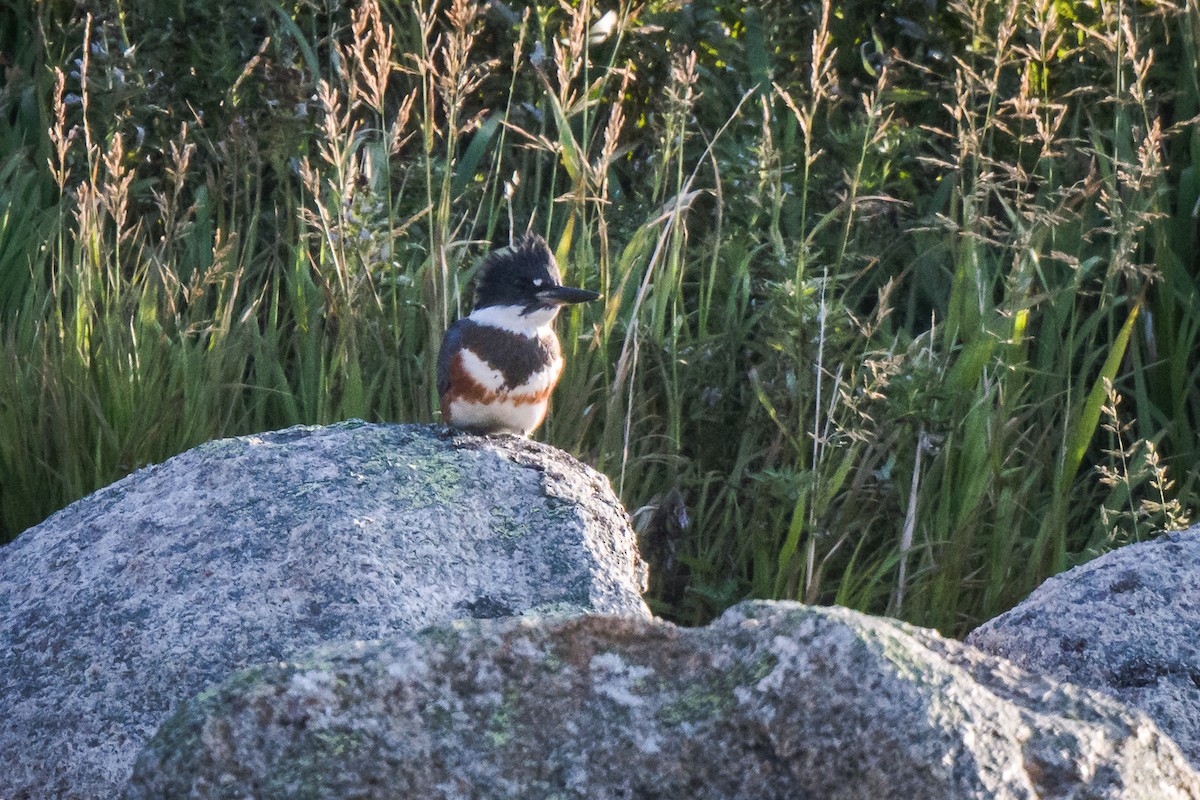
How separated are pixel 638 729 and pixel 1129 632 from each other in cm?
121

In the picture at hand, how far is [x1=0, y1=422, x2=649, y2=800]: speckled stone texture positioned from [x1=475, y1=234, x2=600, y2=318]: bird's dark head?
0.58 meters

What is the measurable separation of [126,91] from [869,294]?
7.79 ft

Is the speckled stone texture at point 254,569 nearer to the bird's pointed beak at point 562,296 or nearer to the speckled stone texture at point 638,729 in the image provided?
the bird's pointed beak at point 562,296

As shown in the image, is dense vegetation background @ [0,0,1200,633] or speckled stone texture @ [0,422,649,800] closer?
speckled stone texture @ [0,422,649,800]

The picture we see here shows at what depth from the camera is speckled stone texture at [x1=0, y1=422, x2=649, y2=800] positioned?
2.29 m

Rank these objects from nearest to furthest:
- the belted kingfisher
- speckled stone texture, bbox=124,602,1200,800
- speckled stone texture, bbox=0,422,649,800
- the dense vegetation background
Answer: speckled stone texture, bbox=124,602,1200,800
speckled stone texture, bbox=0,422,649,800
the belted kingfisher
the dense vegetation background

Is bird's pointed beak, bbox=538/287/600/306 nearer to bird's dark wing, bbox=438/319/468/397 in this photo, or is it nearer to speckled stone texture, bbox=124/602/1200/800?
bird's dark wing, bbox=438/319/468/397

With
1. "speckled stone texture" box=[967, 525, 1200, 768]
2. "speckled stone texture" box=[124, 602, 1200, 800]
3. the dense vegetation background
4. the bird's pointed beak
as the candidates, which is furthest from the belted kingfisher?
"speckled stone texture" box=[124, 602, 1200, 800]

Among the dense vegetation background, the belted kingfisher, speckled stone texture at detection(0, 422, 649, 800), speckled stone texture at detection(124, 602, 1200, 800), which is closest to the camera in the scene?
speckled stone texture at detection(124, 602, 1200, 800)

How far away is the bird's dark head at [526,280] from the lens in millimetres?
3383

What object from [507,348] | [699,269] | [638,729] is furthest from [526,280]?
[638,729]

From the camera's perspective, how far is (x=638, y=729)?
1.58 meters

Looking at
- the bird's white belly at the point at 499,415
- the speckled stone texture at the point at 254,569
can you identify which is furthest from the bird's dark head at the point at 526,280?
the speckled stone texture at the point at 254,569

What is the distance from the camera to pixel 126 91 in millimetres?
4422
